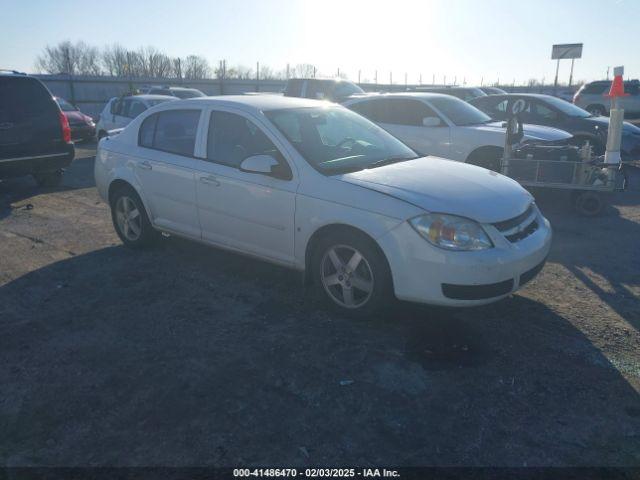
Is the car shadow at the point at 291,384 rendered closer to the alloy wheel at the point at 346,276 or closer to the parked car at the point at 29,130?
the alloy wheel at the point at 346,276

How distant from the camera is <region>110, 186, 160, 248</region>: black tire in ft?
18.9

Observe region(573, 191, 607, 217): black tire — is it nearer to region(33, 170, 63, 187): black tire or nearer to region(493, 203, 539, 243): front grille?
region(493, 203, 539, 243): front grille

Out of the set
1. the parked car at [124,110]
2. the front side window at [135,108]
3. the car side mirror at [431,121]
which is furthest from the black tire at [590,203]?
the front side window at [135,108]

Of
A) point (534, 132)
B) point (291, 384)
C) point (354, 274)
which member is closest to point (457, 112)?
point (534, 132)

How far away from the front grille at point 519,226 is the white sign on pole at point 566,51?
2986 cm

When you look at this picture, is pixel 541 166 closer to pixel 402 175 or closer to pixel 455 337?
pixel 402 175

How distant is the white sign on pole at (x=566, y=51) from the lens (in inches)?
1158

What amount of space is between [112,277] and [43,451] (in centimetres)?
262

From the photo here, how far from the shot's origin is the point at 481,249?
366 centimetres

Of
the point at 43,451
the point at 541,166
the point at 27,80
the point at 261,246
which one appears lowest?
the point at 43,451

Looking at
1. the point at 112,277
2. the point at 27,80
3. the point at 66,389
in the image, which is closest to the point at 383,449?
the point at 66,389

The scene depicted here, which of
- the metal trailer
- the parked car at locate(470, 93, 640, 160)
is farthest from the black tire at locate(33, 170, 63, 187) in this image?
the parked car at locate(470, 93, 640, 160)

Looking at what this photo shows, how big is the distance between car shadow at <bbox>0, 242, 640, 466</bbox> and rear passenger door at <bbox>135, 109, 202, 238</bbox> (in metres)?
0.88

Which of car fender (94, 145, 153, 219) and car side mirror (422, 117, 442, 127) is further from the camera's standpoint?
car side mirror (422, 117, 442, 127)
